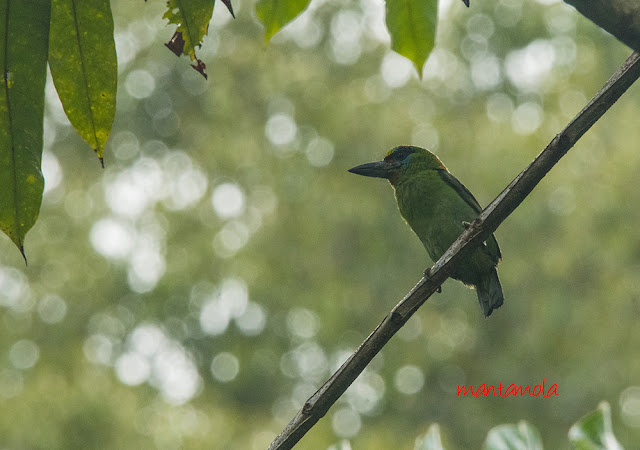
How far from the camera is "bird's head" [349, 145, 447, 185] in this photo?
335cm

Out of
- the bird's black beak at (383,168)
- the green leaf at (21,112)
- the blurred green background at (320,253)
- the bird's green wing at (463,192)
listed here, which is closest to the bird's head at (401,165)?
the bird's black beak at (383,168)

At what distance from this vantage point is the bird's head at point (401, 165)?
132 inches

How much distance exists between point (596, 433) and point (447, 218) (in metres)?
1.52

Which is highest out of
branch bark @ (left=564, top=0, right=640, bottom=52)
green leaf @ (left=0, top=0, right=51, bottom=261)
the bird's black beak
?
branch bark @ (left=564, top=0, right=640, bottom=52)

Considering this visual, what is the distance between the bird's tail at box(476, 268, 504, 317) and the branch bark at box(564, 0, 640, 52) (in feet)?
7.06

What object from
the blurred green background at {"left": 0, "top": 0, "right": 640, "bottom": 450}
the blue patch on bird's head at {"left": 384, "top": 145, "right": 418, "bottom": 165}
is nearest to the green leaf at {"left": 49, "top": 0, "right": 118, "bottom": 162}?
the blue patch on bird's head at {"left": 384, "top": 145, "right": 418, "bottom": 165}

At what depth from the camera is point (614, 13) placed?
0.97 meters

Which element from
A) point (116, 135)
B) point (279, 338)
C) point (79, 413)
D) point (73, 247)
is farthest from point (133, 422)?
point (116, 135)

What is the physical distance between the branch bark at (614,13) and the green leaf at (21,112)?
2.60ft

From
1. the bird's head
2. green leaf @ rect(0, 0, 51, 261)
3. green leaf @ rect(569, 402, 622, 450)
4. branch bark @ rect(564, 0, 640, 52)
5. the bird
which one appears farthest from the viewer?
the bird's head

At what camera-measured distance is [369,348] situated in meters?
1.29

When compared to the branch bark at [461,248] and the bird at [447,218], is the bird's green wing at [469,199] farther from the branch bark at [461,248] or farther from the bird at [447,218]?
the branch bark at [461,248]

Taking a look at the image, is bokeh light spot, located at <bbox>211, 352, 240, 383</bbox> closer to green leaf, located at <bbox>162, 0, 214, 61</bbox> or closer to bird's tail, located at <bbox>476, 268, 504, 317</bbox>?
bird's tail, located at <bbox>476, 268, 504, 317</bbox>

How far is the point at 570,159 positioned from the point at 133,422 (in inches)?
233
